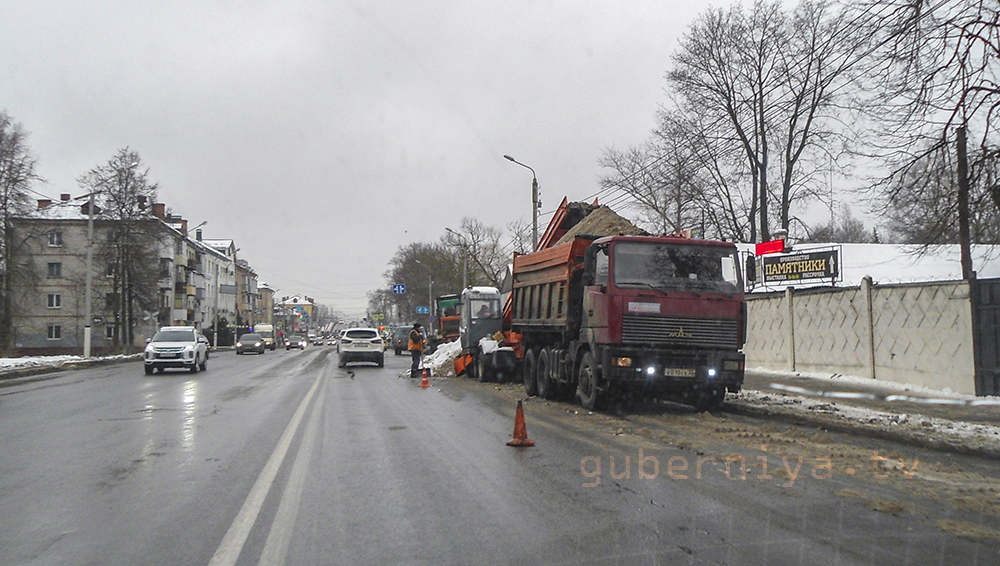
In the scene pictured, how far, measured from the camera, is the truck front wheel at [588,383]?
42.2ft

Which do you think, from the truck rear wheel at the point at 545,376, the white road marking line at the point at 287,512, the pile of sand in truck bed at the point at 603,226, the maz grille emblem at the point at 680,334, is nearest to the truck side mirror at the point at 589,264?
the maz grille emblem at the point at 680,334

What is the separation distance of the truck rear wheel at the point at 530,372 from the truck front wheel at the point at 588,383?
8.85 feet

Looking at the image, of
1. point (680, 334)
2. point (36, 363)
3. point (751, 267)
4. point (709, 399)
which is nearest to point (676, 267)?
point (680, 334)

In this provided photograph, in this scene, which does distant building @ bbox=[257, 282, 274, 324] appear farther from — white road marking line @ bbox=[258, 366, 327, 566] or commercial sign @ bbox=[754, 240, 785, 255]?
white road marking line @ bbox=[258, 366, 327, 566]

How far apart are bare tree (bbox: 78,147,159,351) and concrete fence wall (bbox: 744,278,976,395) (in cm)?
4085

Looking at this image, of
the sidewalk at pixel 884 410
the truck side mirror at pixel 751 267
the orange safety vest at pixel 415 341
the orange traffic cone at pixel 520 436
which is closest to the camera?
the orange traffic cone at pixel 520 436

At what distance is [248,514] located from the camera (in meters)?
5.84

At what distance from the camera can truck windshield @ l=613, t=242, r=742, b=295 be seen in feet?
40.8

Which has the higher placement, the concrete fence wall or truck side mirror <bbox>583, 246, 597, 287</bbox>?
truck side mirror <bbox>583, 246, 597, 287</bbox>

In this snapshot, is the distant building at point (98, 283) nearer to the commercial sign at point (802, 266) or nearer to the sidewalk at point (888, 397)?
the commercial sign at point (802, 266)

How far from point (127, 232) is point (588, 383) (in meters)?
43.6

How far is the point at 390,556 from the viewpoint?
475cm

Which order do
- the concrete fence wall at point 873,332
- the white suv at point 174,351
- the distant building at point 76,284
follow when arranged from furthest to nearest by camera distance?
the distant building at point 76,284 < the white suv at point 174,351 < the concrete fence wall at point 873,332

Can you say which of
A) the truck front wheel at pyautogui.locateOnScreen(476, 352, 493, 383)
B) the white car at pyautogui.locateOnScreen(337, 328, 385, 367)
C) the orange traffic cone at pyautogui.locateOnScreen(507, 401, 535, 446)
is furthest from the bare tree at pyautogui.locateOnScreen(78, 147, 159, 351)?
the orange traffic cone at pyautogui.locateOnScreen(507, 401, 535, 446)
